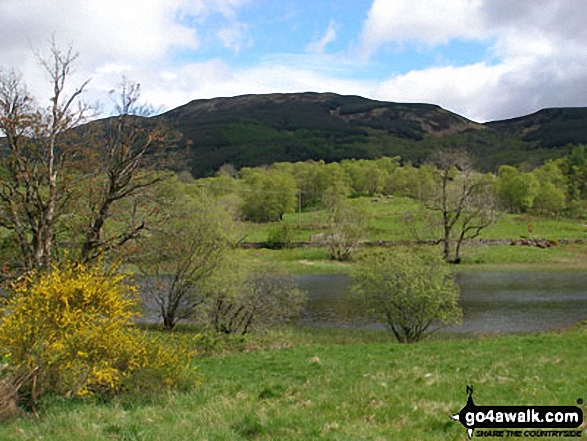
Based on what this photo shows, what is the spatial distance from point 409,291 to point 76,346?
18.9 metres

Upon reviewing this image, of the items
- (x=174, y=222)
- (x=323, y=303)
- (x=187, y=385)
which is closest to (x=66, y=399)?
(x=187, y=385)

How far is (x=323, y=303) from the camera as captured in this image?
42531 millimetres

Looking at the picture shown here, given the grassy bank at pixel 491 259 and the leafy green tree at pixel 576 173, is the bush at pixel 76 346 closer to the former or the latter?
the grassy bank at pixel 491 259

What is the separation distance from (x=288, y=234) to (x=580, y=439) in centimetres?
7118

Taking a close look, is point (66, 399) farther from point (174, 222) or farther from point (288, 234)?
point (288, 234)

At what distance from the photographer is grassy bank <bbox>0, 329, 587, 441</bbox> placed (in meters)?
7.75

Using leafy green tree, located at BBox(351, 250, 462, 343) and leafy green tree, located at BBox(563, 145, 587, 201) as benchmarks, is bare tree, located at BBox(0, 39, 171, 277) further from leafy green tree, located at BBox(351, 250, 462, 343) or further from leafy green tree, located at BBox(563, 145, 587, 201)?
leafy green tree, located at BBox(563, 145, 587, 201)

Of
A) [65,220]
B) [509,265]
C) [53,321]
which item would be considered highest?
[65,220]

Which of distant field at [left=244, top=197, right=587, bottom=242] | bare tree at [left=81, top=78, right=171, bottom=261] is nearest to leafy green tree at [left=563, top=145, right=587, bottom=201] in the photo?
distant field at [left=244, top=197, right=587, bottom=242]

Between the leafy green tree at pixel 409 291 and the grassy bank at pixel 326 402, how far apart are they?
10.0 m

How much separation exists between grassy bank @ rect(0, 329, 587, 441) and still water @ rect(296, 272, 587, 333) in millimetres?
18425

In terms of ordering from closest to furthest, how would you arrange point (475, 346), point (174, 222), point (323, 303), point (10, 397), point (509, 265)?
point (10, 397) < point (475, 346) < point (174, 222) < point (323, 303) < point (509, 265)

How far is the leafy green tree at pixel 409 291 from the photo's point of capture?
86.1ft

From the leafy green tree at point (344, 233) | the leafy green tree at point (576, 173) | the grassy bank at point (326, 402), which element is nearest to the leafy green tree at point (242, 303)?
the grassy bank at point (326, 402)
